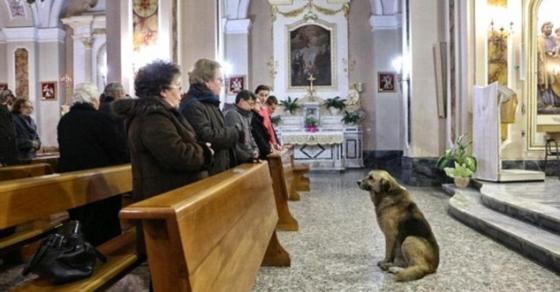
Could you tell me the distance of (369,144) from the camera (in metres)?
13.4

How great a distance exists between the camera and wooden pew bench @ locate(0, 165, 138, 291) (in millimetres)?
2149

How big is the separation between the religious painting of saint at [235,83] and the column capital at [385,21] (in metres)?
3.74

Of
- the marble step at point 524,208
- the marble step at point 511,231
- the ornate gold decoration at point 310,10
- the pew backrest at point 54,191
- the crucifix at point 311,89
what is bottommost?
the marble step at point 511,231

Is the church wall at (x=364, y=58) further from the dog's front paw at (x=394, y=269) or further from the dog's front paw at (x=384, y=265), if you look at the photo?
the dog's front paw at (x=394, y=269)

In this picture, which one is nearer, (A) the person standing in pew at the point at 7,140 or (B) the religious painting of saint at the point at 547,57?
(A) the person standing in pew at the point at 7,140

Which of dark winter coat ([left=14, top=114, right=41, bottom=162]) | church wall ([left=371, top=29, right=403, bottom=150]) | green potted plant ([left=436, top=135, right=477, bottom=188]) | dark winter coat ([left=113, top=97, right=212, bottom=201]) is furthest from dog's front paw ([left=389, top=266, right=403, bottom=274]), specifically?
church wall ([left=371, top=29, right=403, bottom=150])

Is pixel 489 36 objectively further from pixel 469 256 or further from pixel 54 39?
pixel 54 39

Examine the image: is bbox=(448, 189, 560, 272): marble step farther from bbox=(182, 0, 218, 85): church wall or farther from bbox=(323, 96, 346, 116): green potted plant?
bbox=(323, 96, 346, 116): green potted plant

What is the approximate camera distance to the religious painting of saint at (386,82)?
13133 mm

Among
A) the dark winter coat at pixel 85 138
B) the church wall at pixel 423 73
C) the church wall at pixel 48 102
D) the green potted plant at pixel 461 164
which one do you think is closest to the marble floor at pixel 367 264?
the dark winter coat at pixel 85 138

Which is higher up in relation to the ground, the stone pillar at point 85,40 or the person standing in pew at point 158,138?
the stone pillar at point 85,40

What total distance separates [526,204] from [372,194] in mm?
2141

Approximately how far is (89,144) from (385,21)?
1101 centimetres

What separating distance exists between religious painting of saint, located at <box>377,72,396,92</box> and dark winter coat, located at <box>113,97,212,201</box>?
439 inches
